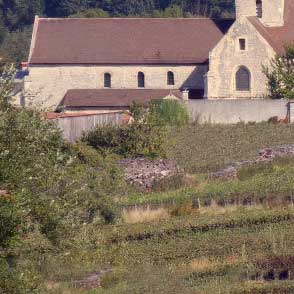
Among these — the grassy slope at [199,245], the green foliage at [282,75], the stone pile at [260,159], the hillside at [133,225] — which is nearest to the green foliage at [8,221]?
the hillside at [133,225]

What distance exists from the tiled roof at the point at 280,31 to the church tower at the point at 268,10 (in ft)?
1.07

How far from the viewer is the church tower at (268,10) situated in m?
62.6

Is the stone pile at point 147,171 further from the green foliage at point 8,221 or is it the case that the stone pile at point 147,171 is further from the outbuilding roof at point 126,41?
the outbuilding roof at point 126,41

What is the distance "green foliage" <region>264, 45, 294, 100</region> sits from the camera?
5778 centimetres

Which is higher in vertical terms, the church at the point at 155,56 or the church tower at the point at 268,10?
the church tower at the point at 268,10

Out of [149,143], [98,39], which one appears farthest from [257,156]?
[98,39]

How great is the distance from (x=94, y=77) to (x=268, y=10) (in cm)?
884

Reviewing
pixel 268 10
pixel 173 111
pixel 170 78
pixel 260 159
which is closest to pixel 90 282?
pixel 260 159

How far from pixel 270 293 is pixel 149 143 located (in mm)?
20365

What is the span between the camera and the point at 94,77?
64.1 m

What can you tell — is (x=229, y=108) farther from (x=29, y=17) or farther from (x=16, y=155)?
(x=29, y=17)

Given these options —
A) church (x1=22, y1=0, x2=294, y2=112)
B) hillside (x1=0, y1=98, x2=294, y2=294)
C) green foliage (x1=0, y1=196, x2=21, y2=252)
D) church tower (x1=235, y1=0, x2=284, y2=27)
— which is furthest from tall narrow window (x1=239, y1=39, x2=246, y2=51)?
green foliage (x1=0, y1=196, x2=21, y2=252)

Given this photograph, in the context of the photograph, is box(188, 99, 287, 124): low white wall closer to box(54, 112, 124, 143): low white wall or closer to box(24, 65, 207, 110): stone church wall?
box(54, 112, 124, 143): low white wall

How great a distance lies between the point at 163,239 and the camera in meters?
28.1
